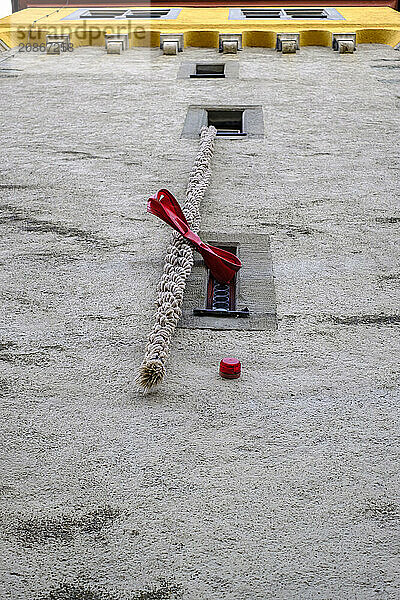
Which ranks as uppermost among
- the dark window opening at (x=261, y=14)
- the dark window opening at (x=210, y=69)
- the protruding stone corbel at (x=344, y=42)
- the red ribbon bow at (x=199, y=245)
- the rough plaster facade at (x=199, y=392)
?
the dark window opening at (x=261, y=14)

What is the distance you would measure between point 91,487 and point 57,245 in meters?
1.26

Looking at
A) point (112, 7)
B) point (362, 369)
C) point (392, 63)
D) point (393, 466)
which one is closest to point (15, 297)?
point (362, 369)

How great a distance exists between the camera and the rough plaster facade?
140cm

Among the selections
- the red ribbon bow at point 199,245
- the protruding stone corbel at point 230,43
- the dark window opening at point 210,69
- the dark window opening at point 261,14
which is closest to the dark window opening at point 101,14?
the dark window opening at point 261,14

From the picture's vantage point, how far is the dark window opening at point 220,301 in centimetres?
223

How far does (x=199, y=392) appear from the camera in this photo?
188 centimetres

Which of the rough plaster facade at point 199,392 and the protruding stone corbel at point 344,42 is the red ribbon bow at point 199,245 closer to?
the rough plaster facade at point 199,392

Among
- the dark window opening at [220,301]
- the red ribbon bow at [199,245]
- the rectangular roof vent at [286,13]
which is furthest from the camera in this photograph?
the rectangular roof vent at [286,13]

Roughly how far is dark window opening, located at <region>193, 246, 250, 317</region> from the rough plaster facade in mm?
102

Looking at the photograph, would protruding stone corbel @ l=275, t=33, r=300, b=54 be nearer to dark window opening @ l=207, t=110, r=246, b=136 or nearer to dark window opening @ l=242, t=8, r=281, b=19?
dark window opening @ l=242, t=8, r=281, b=19

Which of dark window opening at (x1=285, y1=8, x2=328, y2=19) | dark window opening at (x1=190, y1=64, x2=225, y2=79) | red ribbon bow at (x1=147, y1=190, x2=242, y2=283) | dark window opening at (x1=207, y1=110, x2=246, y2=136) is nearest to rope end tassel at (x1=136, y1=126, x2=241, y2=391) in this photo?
red ribbon bow at (x1=147, y1=190, x2=242, y2=283)

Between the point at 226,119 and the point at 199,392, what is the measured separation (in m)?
2.84

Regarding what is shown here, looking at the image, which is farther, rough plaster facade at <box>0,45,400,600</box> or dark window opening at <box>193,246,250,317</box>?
dark window opening at <box>193,246,250,317</box>

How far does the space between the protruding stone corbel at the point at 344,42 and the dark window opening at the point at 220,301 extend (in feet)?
13.7
